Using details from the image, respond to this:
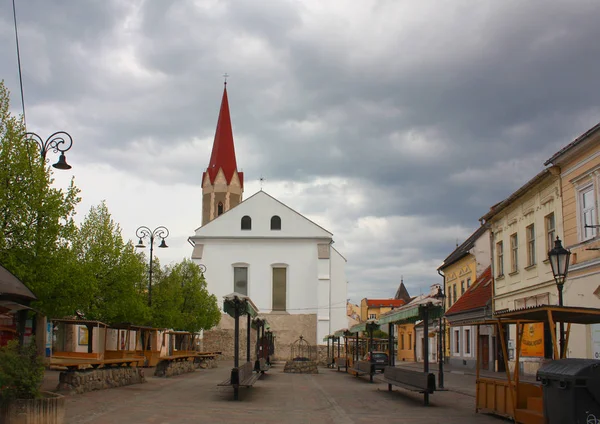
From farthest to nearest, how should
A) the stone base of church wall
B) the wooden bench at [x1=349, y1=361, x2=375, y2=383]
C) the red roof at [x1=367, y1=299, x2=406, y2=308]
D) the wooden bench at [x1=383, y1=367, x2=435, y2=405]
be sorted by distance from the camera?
the red roof at [x1=367, y1=299, x2=406, y2=308] < the stone base of church wall < the wooden bench at [x1=349, y1=361, x2=375, y2=383] < the wooden bench at [x1=383, y1=367, x2=435, y2=405]

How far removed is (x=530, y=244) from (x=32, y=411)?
20.2m

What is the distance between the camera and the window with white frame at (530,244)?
83.2ft

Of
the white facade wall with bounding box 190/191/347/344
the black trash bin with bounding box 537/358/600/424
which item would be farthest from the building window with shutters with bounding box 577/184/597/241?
the white facade wall with bounding box 190/191/347/344

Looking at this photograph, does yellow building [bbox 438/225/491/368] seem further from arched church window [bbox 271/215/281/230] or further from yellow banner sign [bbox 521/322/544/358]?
arched church window [bbox 271/215/281/230]

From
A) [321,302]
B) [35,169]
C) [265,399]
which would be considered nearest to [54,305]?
[35,169]

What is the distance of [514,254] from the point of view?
28047 mm

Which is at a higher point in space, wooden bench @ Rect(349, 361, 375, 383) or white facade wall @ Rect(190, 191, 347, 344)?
white facade wall @ Rect(190, 191, 347, 344)

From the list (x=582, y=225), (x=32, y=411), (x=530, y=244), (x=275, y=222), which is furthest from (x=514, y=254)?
(x=275, y=222)

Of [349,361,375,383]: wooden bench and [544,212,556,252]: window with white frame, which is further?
[349,361,375,383]: wooden bench

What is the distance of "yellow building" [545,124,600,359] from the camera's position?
1917cm

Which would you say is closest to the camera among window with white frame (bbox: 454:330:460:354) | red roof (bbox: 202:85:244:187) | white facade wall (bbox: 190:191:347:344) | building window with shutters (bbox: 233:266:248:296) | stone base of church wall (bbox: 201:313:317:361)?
window with white frame (bbox: 454:330:460:354)

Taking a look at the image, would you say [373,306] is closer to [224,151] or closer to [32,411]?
[224,151]

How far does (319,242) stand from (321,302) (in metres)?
5.65

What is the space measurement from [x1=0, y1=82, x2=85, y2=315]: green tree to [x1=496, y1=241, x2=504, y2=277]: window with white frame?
1919 cm
